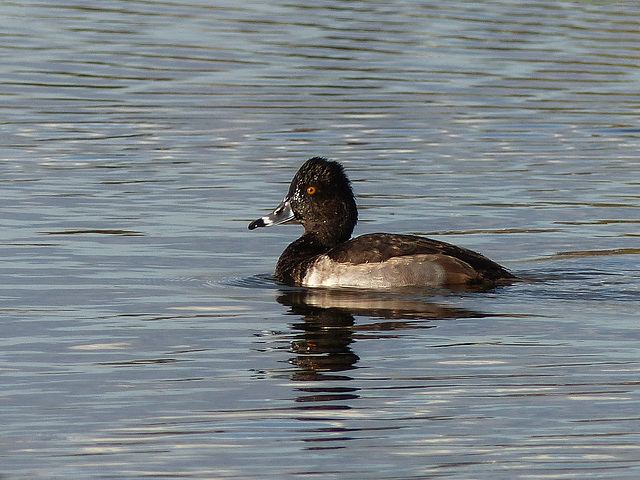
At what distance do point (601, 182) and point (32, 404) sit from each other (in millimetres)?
9787

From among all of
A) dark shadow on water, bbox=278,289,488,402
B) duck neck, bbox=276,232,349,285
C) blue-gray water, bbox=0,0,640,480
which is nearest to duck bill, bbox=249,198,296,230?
duck neck, bbox=276,232,349,285

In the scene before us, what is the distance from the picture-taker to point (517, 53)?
2662cm

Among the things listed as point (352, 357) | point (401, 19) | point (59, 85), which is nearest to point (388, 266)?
point (352, 357)

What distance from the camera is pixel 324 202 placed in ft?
43.4

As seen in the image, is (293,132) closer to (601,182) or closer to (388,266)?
(601,182)

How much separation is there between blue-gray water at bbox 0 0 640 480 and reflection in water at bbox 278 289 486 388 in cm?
4

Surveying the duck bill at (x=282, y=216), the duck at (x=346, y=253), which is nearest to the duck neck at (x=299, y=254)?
the duck at (x=346, y=253)

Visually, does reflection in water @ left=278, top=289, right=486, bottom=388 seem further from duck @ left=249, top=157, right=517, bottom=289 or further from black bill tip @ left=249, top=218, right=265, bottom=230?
black bill tip @ left=249, top=218, right=265, bottom=230

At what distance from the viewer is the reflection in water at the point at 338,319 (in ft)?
30.4

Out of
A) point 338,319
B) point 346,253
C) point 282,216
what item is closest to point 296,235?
point 282,216

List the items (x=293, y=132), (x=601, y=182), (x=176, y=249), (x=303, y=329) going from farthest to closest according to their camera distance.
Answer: (x=293, y=132)
(x=601, y=182)
(x=176, y=249)
(x=303, y=329)

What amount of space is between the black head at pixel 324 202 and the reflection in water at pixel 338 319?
117 cm

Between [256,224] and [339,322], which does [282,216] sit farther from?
[339,322]

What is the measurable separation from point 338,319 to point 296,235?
3.96 metres
